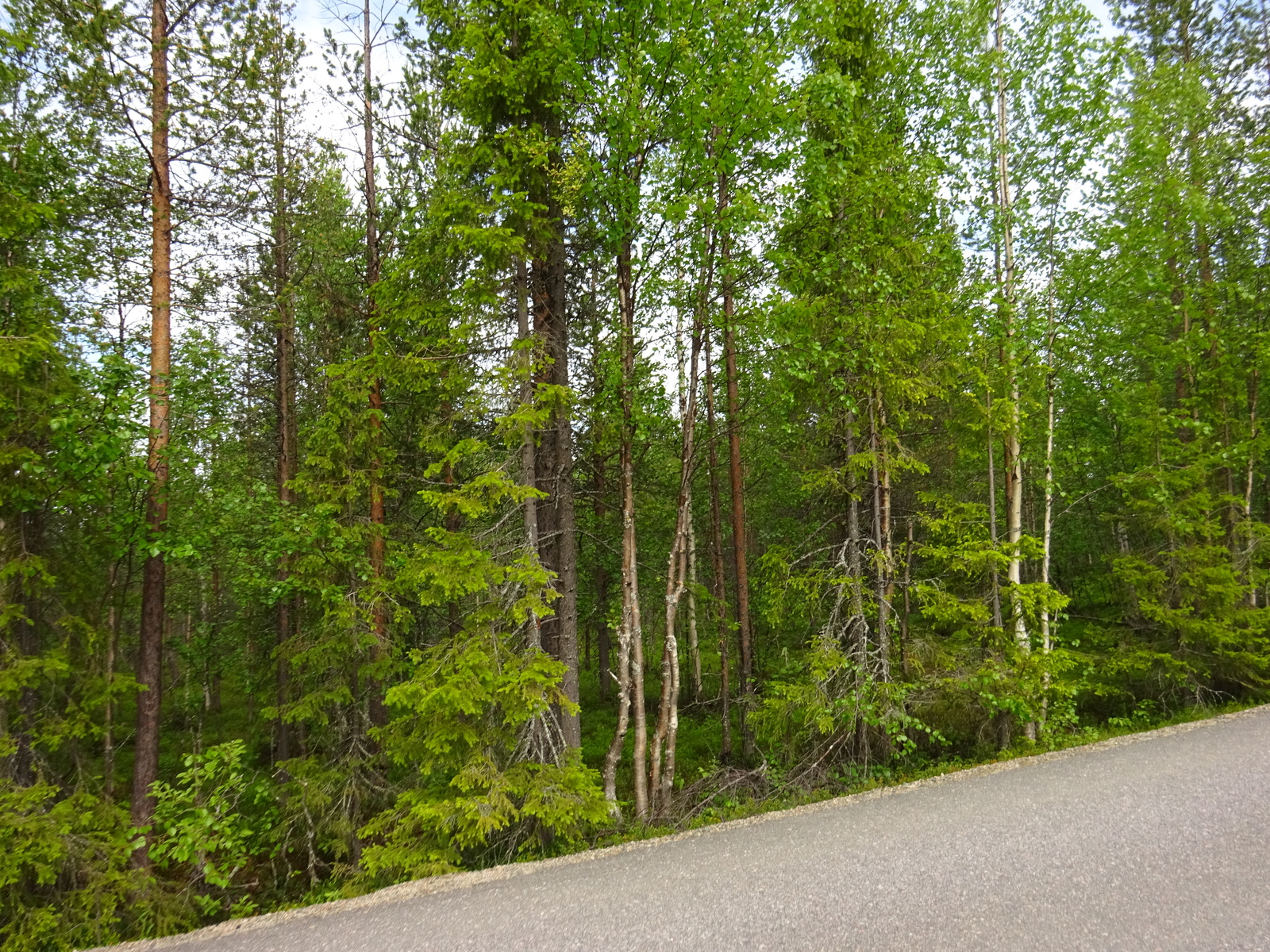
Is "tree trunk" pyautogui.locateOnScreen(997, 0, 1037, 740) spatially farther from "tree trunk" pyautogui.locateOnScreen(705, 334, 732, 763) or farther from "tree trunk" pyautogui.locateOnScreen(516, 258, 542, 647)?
"tree trunk" pyautogui.locateOnScreen(516, 258, 542, 647)

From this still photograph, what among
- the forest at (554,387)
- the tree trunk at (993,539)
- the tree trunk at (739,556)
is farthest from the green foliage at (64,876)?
the tree trunk at (993,539)

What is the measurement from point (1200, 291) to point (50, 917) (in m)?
17.6

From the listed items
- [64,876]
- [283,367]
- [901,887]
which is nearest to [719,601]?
[901,887]

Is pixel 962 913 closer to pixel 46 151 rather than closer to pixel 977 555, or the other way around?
pixel 977 555

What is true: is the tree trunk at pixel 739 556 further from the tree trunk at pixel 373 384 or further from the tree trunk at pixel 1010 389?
the tree trunk at pixel 373 384

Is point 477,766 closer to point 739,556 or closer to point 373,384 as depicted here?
point 373,384

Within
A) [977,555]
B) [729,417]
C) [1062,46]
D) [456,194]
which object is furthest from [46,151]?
[1062,46]

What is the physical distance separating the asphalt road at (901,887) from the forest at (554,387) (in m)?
1.59

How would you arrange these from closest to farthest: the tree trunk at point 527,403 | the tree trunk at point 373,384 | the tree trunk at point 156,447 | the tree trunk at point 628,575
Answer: the tree trunk at point 527,403 < the tree trunk at point 156,447 < the tree trunk at point 628,575 < the tree trunk at point 373,384

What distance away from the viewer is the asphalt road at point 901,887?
328cm

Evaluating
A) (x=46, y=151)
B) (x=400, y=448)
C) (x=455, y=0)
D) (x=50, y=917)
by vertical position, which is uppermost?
(x=455, y=0)

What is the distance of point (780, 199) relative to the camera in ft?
25.1

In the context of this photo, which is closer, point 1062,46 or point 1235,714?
point 1235,714

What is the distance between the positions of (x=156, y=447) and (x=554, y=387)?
4568 mm
